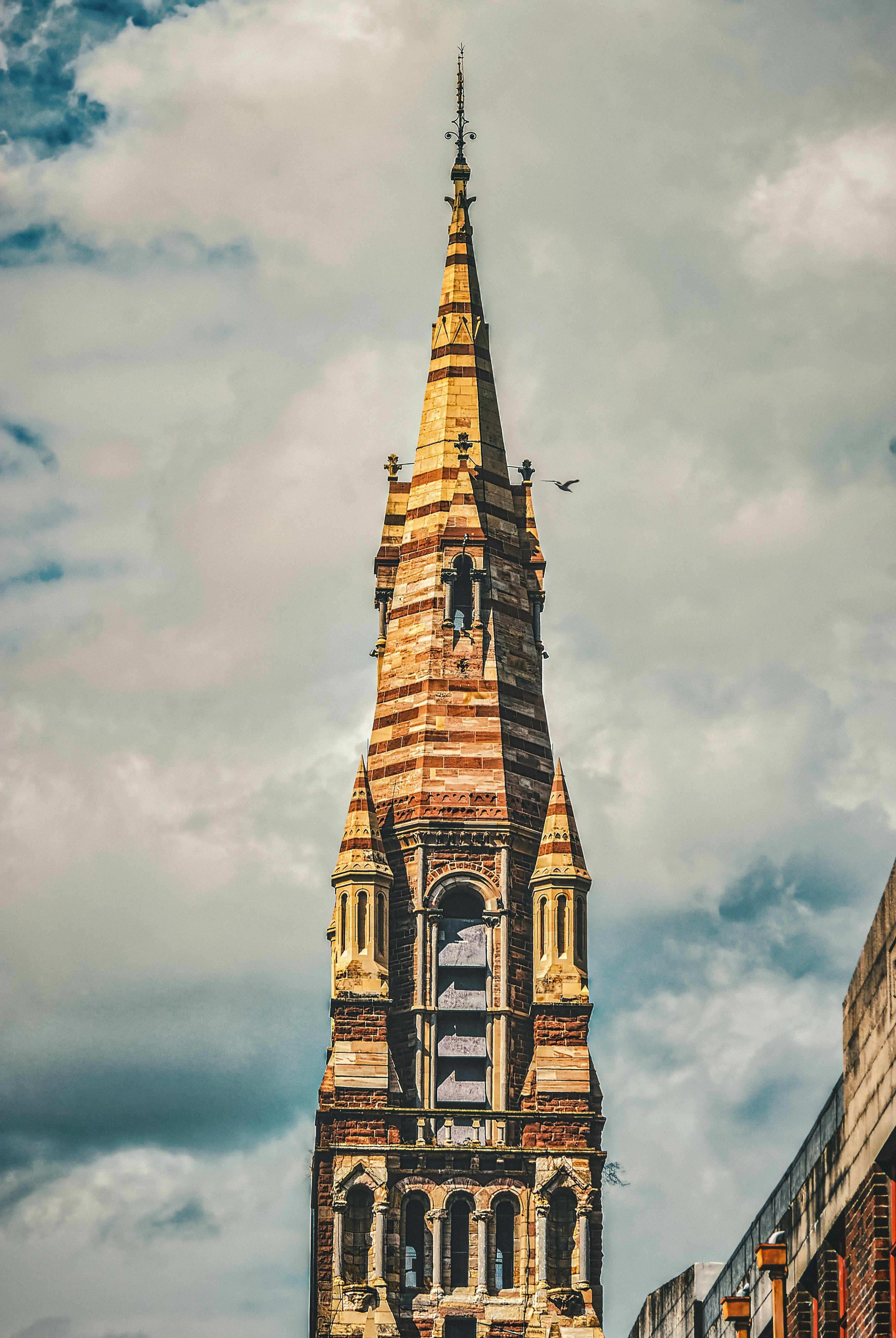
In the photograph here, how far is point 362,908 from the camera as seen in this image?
82.7m

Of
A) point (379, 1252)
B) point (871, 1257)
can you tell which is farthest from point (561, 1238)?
point (871, 1257)

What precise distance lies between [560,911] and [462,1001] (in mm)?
3588

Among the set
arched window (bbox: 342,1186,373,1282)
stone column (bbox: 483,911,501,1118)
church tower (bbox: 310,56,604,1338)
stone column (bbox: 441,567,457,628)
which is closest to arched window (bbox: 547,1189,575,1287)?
church tower (bbox: 310,56,604,1338)

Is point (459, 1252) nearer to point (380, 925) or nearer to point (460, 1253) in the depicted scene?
point (460, 1253)

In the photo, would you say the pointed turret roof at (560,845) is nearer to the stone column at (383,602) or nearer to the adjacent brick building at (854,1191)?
the stone column at (383,602)

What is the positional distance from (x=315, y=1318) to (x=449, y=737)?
17362mm

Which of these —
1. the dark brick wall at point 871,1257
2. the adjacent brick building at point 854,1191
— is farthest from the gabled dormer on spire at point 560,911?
the dark brick wall at point 871,1257

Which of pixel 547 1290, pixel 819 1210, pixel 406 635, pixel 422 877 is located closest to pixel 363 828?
pixel 422 877

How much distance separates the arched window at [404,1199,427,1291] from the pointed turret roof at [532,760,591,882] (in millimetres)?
9860

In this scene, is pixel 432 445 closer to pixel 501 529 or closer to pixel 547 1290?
pixel 501 529

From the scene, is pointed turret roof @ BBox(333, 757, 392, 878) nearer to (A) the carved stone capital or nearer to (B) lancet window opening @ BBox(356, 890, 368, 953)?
(B) lancet window opening @ BBox(356, 890, 368, 953)

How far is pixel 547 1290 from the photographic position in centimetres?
7694

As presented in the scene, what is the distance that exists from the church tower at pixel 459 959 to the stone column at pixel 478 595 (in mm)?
85

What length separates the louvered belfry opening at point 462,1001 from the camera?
8112 cm
